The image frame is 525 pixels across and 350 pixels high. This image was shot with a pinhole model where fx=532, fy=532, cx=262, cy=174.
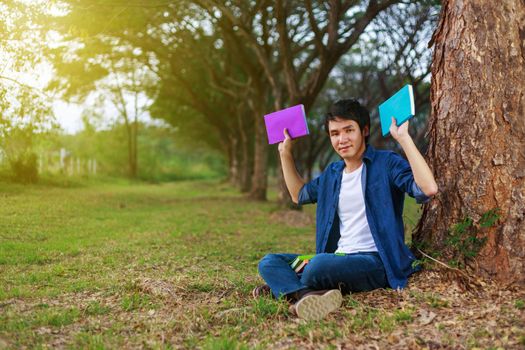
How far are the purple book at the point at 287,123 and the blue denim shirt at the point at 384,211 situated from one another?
542 mm

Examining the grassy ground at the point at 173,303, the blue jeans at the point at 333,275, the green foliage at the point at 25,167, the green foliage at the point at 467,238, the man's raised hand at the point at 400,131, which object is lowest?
the grassy ground at the point at 173,303

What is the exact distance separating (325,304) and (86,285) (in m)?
2.35

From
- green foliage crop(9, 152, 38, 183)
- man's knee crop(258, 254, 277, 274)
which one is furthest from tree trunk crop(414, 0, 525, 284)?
green foliage crop(9, 152, 38, 183)

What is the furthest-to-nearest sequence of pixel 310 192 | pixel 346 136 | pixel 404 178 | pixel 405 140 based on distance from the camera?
1. pixel 310 192
2. pixel 346 136
3. pixel 404 178
4. pixel 405 140

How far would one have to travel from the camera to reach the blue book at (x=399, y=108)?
11.8 ft

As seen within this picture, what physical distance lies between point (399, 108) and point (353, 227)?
3.34 feet

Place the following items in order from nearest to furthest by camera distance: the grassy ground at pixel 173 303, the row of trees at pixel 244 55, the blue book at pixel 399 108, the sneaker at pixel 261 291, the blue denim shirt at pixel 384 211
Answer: the grassy ground at pixel 173 303, the blue book at pixel 399 108, the blue denim shirt at pixel 384 211, the sneaker at pixel 261 291, the row of trees at pixel 244 55

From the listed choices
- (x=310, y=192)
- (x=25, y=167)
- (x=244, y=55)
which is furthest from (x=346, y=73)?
(x=310, y=192)

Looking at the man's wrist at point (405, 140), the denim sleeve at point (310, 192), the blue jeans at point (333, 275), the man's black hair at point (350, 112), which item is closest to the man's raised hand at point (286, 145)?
the denim sleeve at point (310, 192)

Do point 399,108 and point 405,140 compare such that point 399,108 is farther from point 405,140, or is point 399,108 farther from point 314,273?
point 314,273

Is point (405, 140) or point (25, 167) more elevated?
point (405, 140)

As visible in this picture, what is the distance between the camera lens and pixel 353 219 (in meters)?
4.19

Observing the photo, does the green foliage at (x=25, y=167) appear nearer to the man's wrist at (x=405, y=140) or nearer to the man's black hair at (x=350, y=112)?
the man's black hair at (x=350, y=112)

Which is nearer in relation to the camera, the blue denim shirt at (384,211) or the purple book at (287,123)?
the blue denim shirt at (384,211)
